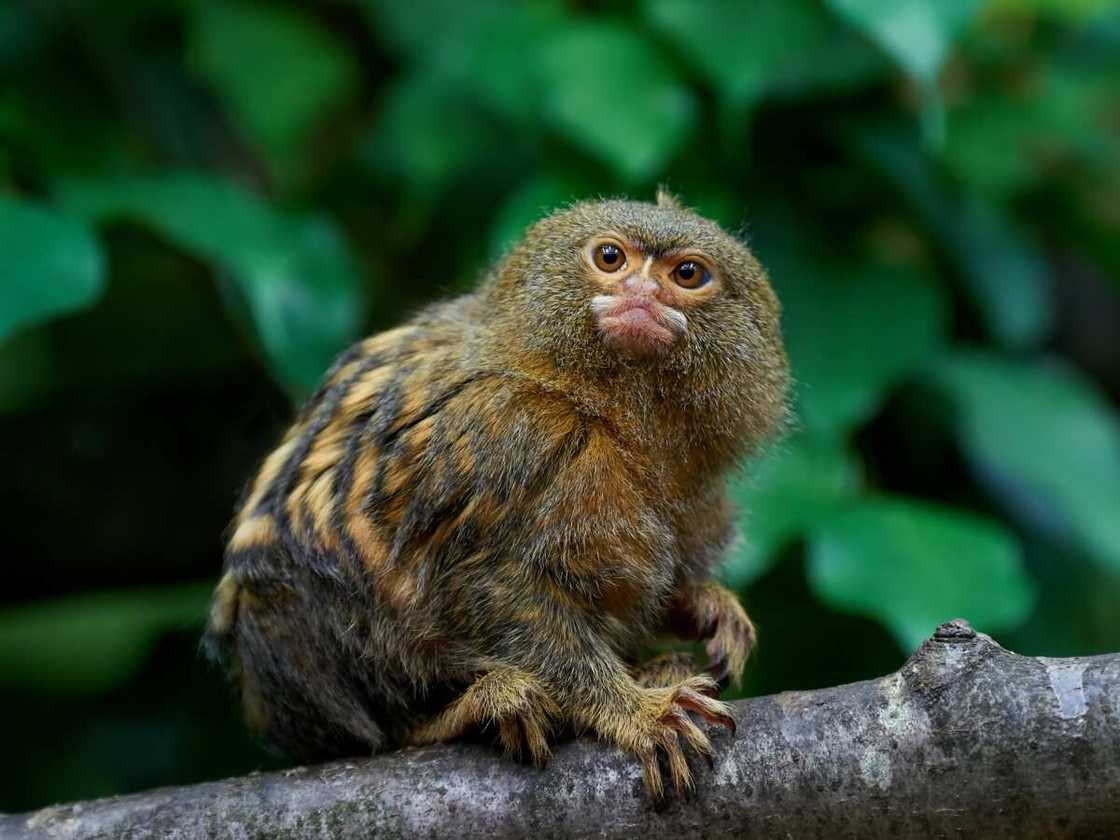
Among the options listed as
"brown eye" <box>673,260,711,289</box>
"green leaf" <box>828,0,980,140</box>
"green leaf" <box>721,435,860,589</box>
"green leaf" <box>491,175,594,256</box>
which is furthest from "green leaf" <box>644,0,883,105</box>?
"brown eye" <box>673,260,711,289</box>

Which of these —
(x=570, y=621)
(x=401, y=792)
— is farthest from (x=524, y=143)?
(x=401, y=792)

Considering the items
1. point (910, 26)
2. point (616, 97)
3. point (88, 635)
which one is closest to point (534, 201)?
point (616, 97)

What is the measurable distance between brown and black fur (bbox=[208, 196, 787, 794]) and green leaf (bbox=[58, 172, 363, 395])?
3.06ft

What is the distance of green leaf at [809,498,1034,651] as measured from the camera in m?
3.61

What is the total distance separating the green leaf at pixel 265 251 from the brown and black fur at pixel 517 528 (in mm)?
932

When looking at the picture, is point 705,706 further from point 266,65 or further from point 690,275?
point 266,65

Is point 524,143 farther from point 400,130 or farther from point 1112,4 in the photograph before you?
point 1112,4

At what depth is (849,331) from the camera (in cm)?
429

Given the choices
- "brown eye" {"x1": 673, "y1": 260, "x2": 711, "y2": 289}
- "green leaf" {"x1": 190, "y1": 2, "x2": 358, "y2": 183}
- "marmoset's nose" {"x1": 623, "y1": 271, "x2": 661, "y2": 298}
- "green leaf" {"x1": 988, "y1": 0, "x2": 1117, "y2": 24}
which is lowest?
"marmoset's nose" {"x1": 623, "y1": 271, "x2": 661, "y2": 298}

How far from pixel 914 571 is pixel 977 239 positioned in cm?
157

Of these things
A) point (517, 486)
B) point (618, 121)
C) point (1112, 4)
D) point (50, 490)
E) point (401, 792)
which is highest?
point (1112, 4)

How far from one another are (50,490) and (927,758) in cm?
353

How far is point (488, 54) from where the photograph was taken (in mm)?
4477

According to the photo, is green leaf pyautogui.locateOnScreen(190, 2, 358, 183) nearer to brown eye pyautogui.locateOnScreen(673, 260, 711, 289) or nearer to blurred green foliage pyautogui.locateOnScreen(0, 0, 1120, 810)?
blurred green foliage pyautogui.locateOnScreen(0, 0, 1120, 810)
